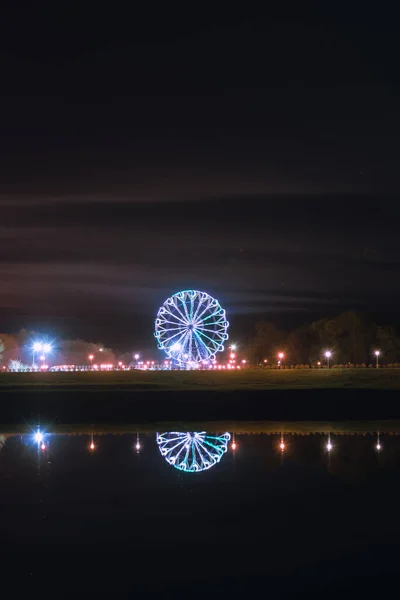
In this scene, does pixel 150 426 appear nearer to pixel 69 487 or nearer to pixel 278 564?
pixel 69 487

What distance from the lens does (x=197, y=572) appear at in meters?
11.0

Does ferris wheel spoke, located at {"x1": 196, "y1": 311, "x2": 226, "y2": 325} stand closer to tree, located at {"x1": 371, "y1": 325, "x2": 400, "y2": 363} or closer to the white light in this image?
tree, located at {"x1": 371, "y1": 325, "x2": 400, "y2": 363}

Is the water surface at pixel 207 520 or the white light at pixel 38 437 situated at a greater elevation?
the white light at pixel 38 437

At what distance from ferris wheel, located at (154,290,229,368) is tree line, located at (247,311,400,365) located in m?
37.0

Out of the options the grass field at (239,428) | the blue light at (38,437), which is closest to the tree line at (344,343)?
the grass field at (239,428)

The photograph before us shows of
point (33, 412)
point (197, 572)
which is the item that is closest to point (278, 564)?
point (197, 572)

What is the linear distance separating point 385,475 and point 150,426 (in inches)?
476

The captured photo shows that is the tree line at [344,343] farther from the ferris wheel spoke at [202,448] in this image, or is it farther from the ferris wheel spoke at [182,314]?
the ferris wheel spoke at [202,448]

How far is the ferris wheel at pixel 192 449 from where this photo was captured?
1922cm

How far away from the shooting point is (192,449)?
2177cm

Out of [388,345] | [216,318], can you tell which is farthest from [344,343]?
[216,318]

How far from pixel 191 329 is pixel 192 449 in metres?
54.4

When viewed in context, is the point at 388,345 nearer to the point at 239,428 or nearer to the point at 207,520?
the point at 239,428

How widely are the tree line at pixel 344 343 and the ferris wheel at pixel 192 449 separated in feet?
284
